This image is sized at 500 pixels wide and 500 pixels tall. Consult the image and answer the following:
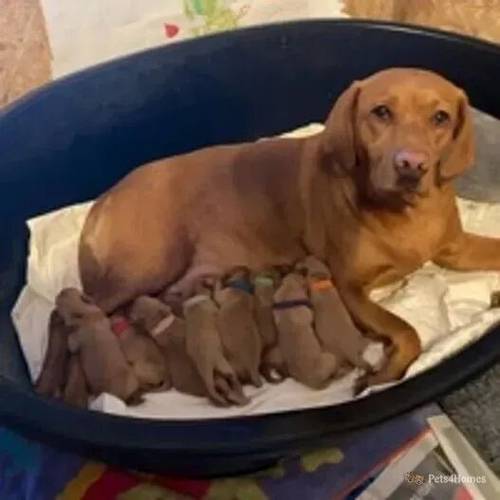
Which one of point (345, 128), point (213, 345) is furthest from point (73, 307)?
point (345, 128)

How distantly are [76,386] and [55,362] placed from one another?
7cm

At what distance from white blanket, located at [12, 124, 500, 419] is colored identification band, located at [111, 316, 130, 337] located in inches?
3.7

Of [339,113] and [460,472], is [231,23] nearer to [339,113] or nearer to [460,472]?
[339,113]

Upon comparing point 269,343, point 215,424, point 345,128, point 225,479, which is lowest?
point 225,479

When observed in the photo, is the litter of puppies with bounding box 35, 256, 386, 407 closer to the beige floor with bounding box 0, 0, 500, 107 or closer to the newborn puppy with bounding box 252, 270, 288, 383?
the newborn puppy with bounding box 252, 270, 288, 383

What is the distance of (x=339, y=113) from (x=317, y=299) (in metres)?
0.23

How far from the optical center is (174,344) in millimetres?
1396

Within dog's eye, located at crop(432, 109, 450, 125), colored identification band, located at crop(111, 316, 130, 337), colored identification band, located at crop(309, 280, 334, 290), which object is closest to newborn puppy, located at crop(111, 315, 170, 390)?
colored identification band, located at crop(111, 316, 130, 337)

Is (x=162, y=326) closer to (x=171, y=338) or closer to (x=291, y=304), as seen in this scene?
(x=171, y=338)

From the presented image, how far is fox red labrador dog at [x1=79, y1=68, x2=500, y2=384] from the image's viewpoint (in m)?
1.38

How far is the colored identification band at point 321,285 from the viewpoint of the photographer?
143cm

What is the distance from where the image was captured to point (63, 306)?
1.46 meters

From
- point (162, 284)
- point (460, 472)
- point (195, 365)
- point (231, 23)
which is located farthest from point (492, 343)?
point (231, 23)

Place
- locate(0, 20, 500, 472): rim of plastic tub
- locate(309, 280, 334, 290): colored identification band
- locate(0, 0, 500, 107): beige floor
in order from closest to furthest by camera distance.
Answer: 1. locate(0, 20, 500, 472): rim of plastic tub
2. locate(309, 280, 334, 290): colored identification band
3. locate(0, 0, 500, 107): beige floor
